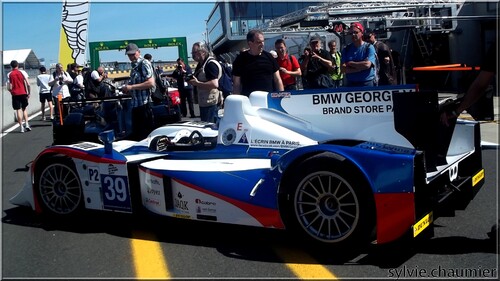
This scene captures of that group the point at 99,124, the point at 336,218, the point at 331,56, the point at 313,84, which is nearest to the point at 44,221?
the point at 99,124

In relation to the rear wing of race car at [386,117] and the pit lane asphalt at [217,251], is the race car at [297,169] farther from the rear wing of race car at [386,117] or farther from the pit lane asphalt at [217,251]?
the pit lane asphalt at [217,251]

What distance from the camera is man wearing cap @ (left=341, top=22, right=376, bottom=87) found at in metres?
6.40

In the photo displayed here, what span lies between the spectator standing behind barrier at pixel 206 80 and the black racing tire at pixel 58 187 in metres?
2.32

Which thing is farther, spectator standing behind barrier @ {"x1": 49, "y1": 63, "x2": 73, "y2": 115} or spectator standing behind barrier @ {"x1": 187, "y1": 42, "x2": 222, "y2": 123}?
spectator standing behind barrier @ {"x1": 49, "y1": 63, "x2": 73, "y2": 115}

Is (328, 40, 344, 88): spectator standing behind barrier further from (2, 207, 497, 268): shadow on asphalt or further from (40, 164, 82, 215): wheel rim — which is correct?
(40, 164, 82, 215): wheel rim

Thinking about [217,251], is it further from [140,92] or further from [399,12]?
[399,12]

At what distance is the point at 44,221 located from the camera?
518cm

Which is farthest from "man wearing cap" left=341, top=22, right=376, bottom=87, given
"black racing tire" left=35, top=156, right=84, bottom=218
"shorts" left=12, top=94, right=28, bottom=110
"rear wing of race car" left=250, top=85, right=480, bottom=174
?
"shorts" left=12, top=94, right=28, bottom=110

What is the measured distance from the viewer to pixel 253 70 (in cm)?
602

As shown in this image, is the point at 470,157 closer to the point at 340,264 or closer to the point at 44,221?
the point at 340,264

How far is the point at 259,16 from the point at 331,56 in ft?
121

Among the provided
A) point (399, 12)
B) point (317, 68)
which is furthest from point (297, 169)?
point (399, 12)

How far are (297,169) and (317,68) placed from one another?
15.8ft

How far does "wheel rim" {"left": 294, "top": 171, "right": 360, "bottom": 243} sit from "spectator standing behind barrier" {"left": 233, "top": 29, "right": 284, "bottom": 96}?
243 cm
